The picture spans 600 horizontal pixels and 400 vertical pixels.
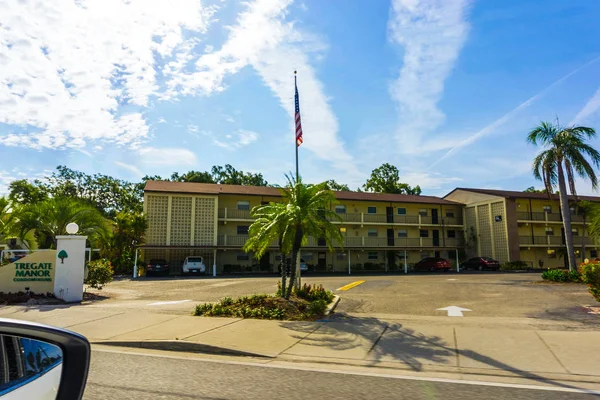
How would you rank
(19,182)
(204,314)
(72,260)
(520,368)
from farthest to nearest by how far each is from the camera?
1. (19,182)
2. (72,260)
3. (204,314)
4. (520,368)

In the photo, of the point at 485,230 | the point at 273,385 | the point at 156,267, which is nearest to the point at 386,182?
the point at 485,230

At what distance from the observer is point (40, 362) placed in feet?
6.87

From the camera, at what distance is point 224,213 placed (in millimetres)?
37500

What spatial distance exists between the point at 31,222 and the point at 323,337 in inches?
763

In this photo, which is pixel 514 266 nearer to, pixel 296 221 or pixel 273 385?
pixel 296 221

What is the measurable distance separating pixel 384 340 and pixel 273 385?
3482 millimetres

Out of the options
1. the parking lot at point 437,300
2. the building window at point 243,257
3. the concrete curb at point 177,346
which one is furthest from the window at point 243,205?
the concrete curb at point 177,346

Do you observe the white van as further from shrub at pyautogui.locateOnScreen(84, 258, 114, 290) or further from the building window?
shrub at pyautogui.locateOnScreen(84, 258, 114, 290)

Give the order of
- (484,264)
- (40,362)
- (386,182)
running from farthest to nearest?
(386,182)
(484,264)
(40,362)

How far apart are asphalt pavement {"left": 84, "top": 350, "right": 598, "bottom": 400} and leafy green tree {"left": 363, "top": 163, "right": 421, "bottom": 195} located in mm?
55972

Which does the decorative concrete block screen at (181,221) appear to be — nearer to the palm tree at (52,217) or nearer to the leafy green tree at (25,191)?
the palm tree at (52,217)

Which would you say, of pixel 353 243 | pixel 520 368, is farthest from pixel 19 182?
pixel 520 368

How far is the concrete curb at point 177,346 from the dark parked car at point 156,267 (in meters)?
24.6

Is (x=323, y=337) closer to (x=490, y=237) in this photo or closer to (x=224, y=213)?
(x=224, y=213)
